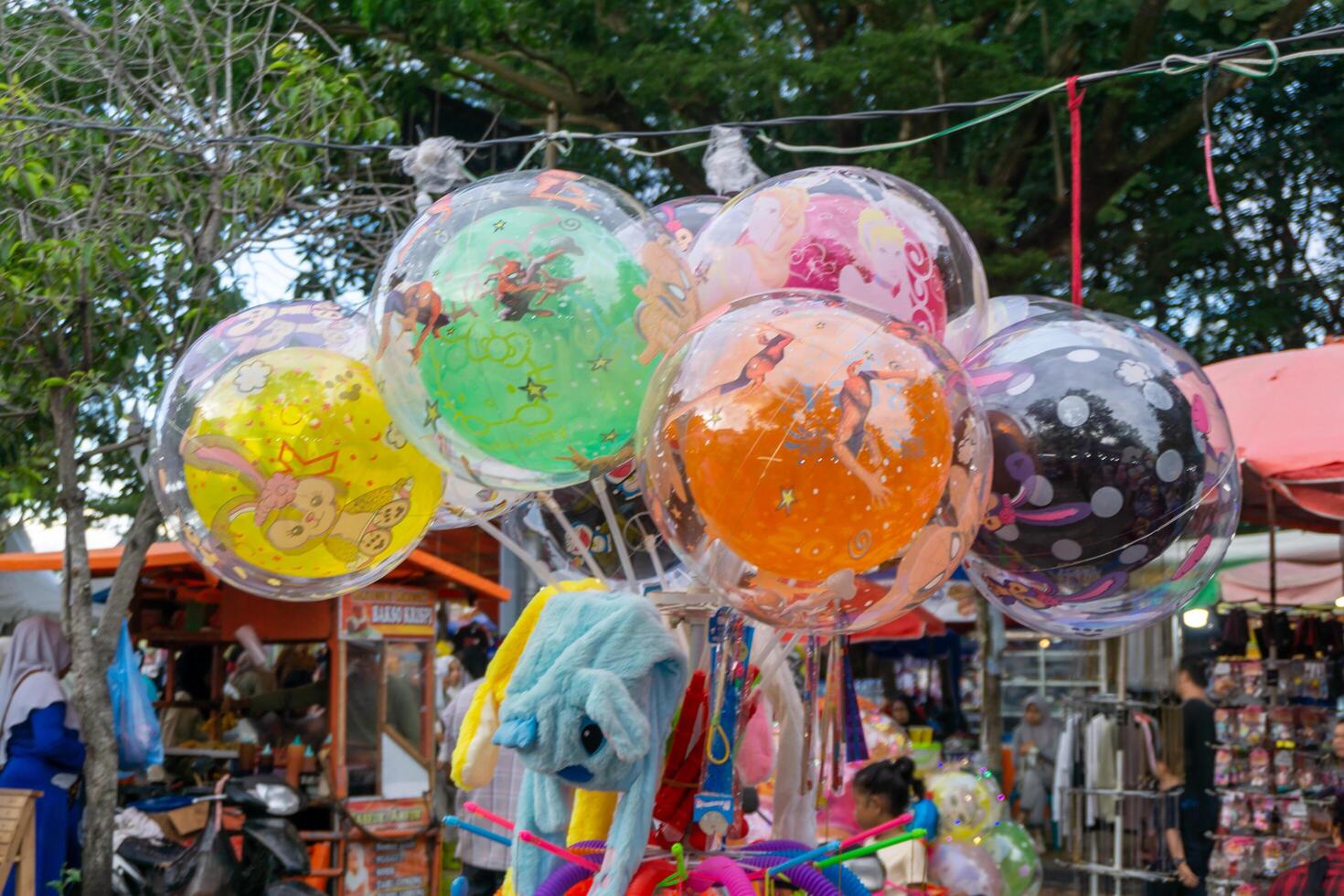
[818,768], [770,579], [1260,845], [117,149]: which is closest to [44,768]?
[117,149]

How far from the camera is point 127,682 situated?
27.4 feet

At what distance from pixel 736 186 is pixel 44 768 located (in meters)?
5.63

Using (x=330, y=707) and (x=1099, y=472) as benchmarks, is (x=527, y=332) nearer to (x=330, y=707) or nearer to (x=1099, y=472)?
(x=1099, y=472)

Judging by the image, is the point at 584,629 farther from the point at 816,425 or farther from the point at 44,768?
the point at 44,768

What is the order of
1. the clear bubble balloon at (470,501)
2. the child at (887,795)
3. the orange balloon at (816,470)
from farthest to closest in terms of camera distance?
1. the child at (887,795)
2. the clear bubble balloon at (470,501)
3. the orange balloon at (816,470)

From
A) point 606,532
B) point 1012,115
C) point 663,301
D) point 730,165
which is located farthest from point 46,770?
point 1012,115

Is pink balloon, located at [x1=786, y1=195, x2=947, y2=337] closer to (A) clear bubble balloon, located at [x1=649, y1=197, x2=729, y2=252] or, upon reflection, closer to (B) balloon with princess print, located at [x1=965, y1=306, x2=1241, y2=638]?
(B) balloon with princess print, located at [x1=965, y1=306, x2=1241, y2=638]

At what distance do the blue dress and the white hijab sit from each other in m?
0.05

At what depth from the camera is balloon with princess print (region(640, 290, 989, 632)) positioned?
278 centimetres

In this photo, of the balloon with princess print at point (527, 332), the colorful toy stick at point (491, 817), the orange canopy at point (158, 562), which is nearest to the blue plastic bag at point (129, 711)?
the orange canopy at point (158, 562)

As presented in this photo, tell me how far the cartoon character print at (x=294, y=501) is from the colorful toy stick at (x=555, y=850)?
877 mm

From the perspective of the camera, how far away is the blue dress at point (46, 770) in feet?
24.8

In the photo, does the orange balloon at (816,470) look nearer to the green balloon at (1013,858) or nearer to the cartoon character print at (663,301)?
the cartoon character print at (663,301)

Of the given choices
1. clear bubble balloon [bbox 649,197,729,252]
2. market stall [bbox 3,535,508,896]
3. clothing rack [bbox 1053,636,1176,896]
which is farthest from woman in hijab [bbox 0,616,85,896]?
clothing rack [bbox 1053,636,1176,896]
